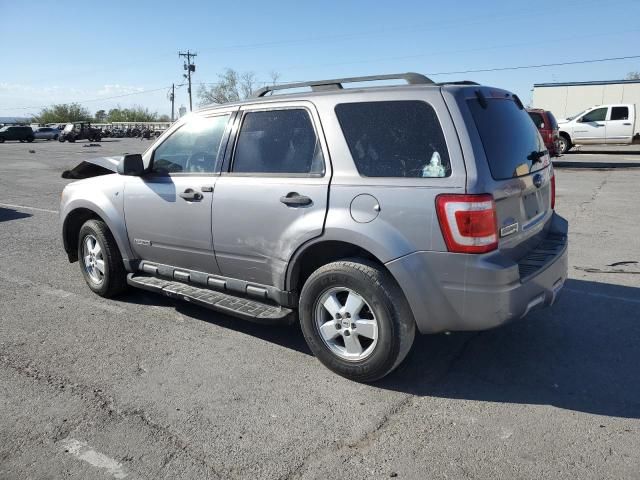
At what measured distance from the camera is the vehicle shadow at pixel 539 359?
132 inches

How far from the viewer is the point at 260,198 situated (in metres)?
3.84

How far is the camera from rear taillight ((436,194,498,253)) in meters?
3.04

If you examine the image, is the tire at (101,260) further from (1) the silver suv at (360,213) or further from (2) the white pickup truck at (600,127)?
(2) the white pickup truck at (600,127)

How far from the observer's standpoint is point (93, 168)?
5.46 metres

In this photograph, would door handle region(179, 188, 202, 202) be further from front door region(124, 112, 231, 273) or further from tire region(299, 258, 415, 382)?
tire region(299, 258, 415, 382)

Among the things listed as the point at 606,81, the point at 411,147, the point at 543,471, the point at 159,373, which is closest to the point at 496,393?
the point at 543,471

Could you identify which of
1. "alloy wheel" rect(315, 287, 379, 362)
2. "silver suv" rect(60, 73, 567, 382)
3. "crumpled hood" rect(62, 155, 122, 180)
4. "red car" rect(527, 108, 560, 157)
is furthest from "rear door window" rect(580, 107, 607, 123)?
"alloy wheel" rect(315, 287, 379, 362)

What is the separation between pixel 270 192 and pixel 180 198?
0.96 meters

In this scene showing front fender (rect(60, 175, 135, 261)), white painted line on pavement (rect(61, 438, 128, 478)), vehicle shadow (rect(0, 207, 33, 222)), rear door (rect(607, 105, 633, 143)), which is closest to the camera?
white painted line on pavement (rect(61, 438, 128, 478))

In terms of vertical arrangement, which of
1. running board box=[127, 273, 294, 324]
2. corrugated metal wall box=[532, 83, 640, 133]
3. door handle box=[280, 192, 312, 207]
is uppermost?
corrugated metal wall box=[532, 83, 640, 133]

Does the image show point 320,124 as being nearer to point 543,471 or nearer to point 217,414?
point 217,414

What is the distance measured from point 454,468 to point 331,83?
8.74ft

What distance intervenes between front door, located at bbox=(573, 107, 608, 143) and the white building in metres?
5.45

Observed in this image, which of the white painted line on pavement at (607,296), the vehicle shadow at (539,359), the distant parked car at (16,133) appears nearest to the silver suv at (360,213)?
the vehicle shadow at (539,359)
